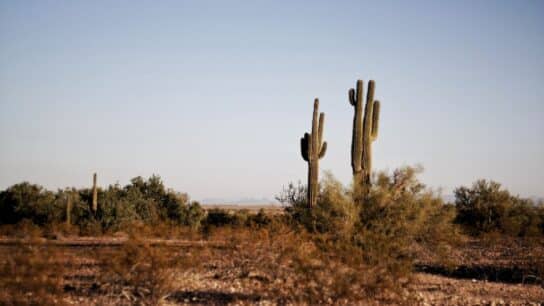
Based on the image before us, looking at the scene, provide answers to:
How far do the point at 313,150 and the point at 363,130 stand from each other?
2388mm

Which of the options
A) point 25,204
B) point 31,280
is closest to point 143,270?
point 31,280

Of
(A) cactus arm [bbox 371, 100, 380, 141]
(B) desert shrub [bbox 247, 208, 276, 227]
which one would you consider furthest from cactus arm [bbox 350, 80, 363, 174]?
(B) desert shrub [bbox 247, 208, 276, 227]

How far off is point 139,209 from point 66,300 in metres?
18.5

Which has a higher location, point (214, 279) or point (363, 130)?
point (363, 130)

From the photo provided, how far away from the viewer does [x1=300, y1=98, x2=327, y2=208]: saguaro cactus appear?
19.8 meters

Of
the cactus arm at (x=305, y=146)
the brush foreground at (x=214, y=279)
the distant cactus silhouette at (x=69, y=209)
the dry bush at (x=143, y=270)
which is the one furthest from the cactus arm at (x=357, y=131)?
the distant cactus silhouette at (x=69, y=209)

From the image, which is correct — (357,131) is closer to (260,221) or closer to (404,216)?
(404,216)

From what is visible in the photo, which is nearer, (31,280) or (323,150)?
(31,280)

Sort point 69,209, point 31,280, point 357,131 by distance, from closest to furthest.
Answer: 1. point 31,280
2. point 357,131
3. point 69,209

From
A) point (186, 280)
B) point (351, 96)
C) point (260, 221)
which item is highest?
point (351, 96)

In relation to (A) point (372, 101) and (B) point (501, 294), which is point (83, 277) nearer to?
(B) point (501, 294)

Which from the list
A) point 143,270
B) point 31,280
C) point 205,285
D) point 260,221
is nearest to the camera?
point 31,280

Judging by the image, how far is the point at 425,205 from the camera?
14.6 m

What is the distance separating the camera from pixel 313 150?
2023 centimetres
